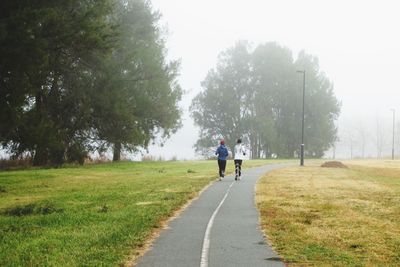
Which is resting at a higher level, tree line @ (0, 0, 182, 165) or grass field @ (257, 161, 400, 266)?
tree line @ (0, 0, 182, 165)

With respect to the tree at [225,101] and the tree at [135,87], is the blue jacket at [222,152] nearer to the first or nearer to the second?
the tree at [135,87]

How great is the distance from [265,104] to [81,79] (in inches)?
1526

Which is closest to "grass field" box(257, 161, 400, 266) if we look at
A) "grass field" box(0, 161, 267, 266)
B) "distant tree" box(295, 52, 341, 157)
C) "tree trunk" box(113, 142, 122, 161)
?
"grass field" box(0, 161, 267, 266)

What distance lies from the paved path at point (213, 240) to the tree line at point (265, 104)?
5236 centimetres

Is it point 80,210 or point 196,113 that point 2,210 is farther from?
point 196,113

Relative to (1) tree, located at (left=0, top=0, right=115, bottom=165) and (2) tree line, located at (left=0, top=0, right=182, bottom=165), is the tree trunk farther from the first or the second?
(1) tree, located at (left=0, top=0, right=115, bottom=165)

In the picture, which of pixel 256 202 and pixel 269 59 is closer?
pixel 256 202

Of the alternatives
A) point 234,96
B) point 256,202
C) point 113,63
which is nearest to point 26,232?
point 256,202

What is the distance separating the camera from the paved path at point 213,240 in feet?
29.3

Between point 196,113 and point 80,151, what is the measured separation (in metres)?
36.1

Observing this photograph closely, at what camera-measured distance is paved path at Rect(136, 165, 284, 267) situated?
8.92 metres

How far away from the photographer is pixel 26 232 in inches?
450

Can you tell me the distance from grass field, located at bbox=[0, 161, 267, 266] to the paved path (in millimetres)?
527

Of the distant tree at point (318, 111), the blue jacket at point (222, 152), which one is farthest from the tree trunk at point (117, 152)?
the distant tree at point (318, 111)
